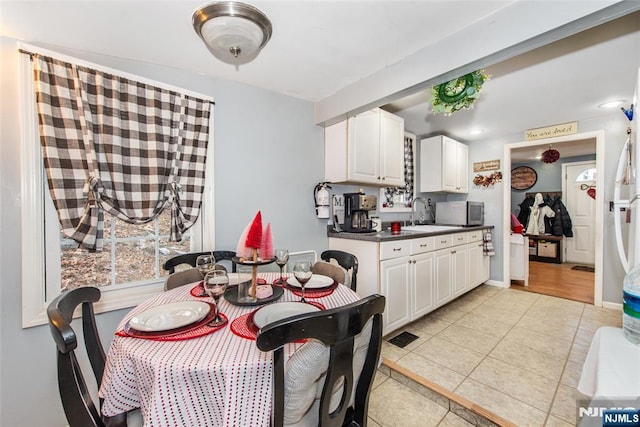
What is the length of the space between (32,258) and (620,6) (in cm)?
311

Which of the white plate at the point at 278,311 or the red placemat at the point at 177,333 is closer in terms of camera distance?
the red placemat at the point at 177,333

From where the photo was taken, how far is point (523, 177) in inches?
238

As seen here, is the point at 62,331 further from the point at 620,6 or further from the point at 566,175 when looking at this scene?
the point at 566,175

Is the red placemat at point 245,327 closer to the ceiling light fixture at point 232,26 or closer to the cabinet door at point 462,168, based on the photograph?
the ceiling light fixture at point 232,26

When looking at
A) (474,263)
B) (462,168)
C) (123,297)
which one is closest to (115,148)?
(123,297)

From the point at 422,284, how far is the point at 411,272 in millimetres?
242

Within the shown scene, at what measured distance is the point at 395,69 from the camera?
1840 mm

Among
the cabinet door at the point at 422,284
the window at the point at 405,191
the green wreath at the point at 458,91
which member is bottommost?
the cabinet door at the point at 422,284

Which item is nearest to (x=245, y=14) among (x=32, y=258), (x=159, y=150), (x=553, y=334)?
(x=159, y=150)

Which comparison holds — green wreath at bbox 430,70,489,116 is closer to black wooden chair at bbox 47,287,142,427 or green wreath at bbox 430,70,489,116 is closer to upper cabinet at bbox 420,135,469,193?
upper cabinet at bbox 420,135,469,193

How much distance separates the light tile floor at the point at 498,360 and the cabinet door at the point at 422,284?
189 mm

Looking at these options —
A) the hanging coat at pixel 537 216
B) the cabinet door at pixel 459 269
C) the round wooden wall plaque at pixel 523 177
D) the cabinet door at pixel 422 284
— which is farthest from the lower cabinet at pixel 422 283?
the round wooden wall plaque at pixel 523 177

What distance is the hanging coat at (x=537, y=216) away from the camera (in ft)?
18.5

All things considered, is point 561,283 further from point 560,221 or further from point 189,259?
point 189,259
